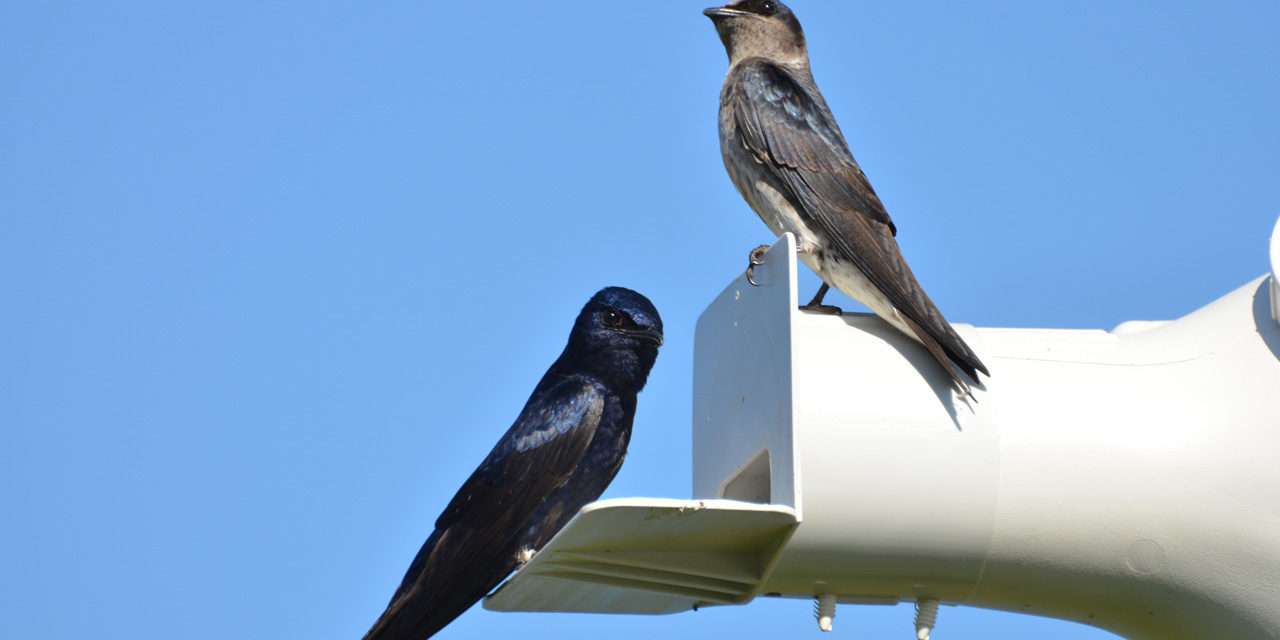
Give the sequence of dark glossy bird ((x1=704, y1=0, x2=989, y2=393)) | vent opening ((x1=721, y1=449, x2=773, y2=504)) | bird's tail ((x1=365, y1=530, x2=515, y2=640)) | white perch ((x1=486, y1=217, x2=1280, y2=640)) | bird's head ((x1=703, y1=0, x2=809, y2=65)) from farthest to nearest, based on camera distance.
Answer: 1. bird's head ((x1=703, y1=0, x2=809, y2=65))
2. bird's tail ((x1=365, y1=530, x2=515, y2=640))
3. dark glossy bird ((x1=704, y1=0, x2=989, y2=393))
4. vent opening ((x1=721, y1=449, x2=773, y2=504))
5. white perch ((x1=486, y1=217, x2=1280, y2=640))

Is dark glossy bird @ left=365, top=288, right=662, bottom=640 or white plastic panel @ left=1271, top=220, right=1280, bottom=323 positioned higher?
dark glossy bird @ left=365, top=288, right=662, bottom=640

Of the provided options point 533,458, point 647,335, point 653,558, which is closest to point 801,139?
point 647,335

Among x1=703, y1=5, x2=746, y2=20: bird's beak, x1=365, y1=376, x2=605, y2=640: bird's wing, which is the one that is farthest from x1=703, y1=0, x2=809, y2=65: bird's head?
x1=365, y1=376, x2=605, y2=640: bird's wing

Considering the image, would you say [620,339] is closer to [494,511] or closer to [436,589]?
[494,511]

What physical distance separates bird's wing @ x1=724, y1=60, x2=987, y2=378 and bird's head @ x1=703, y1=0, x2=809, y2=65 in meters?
0.56

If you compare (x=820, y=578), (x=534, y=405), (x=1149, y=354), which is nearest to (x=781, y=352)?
(x=820, y=578)

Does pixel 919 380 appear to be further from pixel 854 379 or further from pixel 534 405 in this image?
pixel 534 405

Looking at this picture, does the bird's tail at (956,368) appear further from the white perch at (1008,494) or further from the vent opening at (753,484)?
the vent opening at (753,484)

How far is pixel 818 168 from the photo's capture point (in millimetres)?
5711

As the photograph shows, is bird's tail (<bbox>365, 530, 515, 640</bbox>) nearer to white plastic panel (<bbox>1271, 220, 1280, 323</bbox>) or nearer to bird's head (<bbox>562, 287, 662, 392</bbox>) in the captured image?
bird's head (<bbox>562, 287, 662, 392</bbox>)

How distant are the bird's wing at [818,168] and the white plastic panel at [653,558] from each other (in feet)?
3.27

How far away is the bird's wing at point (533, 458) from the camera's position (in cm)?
611

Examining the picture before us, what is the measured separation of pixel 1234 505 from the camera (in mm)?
3637

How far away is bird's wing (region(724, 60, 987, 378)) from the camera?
16.6 ft
